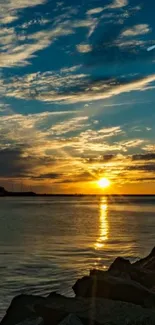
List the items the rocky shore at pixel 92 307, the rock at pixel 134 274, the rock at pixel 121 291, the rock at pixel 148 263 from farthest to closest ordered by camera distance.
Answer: the rock at pixel 148 263
the rock at pixel 134 274
the rock at pixel 121 291
the rocky shore at pixel 92 307

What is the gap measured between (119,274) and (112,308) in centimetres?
623

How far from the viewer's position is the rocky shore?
11.0 m

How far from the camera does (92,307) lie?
12328 millimetres

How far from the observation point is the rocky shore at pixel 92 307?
11.0 m

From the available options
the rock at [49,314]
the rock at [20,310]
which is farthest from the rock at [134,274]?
the rock at [49,314]

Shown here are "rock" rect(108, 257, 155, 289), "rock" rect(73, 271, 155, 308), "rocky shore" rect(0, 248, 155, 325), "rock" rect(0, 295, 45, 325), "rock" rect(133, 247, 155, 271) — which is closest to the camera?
"rocky shore" rect(0, 248, 155, 325)

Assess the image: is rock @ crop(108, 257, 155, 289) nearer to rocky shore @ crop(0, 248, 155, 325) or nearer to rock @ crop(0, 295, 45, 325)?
rocky shore @ crop(0, 248, 155, 325)

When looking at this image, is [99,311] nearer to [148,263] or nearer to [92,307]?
[92,307]

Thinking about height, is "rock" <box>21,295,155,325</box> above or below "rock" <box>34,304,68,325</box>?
above

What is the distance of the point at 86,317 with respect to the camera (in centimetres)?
1184

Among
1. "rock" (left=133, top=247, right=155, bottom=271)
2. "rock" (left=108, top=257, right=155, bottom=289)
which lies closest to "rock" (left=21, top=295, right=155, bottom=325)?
"rock" (left=108, top=257, right=155, bottom=289)

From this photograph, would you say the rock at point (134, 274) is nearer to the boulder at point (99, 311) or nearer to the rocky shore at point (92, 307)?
the rocky shore at point (92, 307)

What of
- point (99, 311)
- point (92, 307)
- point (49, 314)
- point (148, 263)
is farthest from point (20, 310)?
point (148, 263)

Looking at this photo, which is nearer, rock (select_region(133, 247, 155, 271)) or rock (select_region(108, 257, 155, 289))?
rock (select_region(108, 257, 155, 289))
